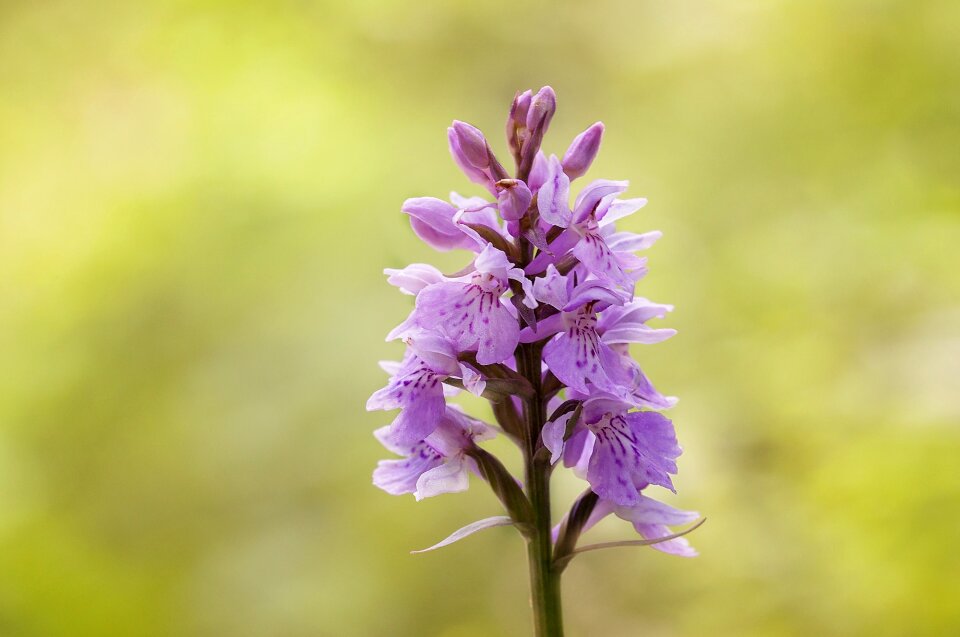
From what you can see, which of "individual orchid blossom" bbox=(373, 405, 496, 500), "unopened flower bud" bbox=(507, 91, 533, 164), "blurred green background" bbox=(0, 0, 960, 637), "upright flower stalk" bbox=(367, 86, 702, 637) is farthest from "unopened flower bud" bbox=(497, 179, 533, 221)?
"blurred green background" bbox=(0, 0, 960, 637)

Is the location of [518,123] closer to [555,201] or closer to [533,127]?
[533,127]

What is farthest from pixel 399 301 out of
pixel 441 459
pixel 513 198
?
pixel 513 198

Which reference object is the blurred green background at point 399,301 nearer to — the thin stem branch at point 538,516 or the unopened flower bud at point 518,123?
the thin stem branch at point 538,516

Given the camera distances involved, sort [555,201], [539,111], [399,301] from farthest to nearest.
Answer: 1. [399,301]
2. [539,111]
3. [555,201]

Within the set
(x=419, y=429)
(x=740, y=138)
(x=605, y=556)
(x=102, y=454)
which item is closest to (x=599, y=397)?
(x=419, y=429)

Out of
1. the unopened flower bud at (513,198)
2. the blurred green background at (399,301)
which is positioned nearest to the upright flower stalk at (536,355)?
the unopened flower bud at (513,198)

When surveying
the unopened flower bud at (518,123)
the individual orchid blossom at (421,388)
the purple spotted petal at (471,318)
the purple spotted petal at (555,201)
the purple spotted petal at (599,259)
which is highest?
the unopened flower bud at (518,123)

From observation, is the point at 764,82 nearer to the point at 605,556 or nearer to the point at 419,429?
the point at 605,556
